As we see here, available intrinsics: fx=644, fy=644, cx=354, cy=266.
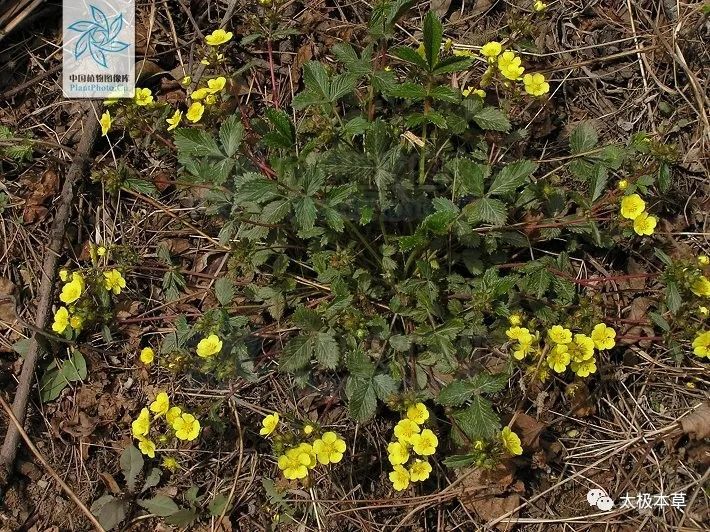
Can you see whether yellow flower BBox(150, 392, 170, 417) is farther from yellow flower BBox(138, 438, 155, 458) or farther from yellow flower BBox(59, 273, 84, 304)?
yellow flower BBox(59, 273, 84, 304)

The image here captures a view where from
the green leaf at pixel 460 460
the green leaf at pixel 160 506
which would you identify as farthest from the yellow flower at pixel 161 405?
the green leaf at pixel 460 460

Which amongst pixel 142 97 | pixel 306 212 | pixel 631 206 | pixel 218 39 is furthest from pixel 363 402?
pixel 218 39

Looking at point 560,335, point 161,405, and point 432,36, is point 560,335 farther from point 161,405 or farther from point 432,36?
point 161,405

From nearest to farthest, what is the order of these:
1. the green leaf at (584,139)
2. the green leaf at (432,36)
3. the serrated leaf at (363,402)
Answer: the green leaf at (432,36) → the serrated leaf at (363,402) → the green leaf at (584,139)

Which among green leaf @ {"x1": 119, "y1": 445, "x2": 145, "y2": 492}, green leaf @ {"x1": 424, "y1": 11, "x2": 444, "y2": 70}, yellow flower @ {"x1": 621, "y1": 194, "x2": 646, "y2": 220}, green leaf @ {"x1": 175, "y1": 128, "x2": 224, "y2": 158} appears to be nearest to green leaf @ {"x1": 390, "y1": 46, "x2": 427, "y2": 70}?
green leaf @ {"x1": 424, "y1": 11, "x2": 444, "y2": 70}

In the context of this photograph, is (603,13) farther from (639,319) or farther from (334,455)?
(334,455)

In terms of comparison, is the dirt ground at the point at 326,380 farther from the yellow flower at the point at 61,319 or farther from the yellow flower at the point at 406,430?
the yellow flower at the point at 406,430

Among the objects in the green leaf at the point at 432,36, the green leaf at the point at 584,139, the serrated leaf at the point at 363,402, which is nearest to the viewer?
the green leaf at the point at 432,36

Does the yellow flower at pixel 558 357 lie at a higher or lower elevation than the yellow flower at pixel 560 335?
lower
